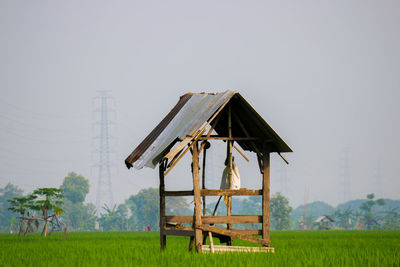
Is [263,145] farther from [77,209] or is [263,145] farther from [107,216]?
[77,209]

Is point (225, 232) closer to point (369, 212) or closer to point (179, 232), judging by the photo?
point (179, 232)

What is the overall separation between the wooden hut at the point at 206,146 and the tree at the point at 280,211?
255 feet

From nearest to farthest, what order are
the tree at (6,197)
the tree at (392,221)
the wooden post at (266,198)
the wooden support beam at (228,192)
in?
the wooden support beam at (228,192) < the wooden post at (266,198) < the tree at (392,221) < the tree at (6,197)

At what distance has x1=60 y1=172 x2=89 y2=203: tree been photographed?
372 feet

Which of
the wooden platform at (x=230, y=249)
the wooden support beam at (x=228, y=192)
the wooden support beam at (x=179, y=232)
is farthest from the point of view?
the wooden support beam at (x=179, y=232)

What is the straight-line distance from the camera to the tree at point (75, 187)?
372 feet

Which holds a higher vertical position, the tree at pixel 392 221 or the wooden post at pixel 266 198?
the wooden post at pixel 266 198

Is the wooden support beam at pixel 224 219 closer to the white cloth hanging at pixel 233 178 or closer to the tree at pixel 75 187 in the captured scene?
the white cloth hanging at pixel 233 178

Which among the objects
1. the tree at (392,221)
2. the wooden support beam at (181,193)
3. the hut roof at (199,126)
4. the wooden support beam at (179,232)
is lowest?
the tree at (392,221)

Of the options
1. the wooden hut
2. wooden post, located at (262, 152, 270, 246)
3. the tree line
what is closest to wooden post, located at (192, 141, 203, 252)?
the wooden hut

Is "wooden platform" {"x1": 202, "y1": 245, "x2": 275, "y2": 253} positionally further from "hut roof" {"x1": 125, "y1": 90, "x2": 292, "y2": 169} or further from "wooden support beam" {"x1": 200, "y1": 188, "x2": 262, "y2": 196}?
"hut roof" {"x1": 125, "y1": 90, "x2": 292, "y2": 169}

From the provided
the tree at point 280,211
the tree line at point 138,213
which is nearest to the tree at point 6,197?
the tree line at point 138,213

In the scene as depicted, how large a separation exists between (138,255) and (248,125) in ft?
13.8

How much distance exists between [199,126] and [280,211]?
80.2 metres
